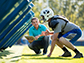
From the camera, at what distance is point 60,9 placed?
122 feet

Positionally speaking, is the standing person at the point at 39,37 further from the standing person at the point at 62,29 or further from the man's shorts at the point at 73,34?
the man's shorts at the point at 73,34

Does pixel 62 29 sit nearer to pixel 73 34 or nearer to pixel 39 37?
pixel 73 34

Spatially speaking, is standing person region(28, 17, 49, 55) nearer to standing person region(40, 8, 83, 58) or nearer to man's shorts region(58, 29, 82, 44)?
standing person region(40, 8, 83, 58)

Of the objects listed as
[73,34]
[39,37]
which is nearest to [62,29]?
[73,34]

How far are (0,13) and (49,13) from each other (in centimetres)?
153

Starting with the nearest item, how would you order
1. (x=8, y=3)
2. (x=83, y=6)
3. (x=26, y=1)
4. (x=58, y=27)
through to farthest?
(x=8, y=3) → (x=26, y=1) → (x=58, y=27) → (x=83, y=6)

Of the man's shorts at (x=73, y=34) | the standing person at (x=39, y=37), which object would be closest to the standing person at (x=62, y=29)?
the man's shorts at (x=73, y=34)

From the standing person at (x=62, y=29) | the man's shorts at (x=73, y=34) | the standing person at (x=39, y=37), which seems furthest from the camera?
the standing person at (x=39, y=37)

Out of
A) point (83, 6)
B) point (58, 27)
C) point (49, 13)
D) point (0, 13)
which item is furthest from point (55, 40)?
point (83, 6)

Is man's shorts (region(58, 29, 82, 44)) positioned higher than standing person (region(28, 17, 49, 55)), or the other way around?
standing person (region(28, 17, 49, 55))

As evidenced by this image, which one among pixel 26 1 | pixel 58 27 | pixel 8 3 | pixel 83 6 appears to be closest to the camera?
pixel 8 3

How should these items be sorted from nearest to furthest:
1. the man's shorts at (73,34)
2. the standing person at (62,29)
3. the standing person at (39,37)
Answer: the standing person at (62,29), the man's shorts at (73,34), the standing person at (39,37)

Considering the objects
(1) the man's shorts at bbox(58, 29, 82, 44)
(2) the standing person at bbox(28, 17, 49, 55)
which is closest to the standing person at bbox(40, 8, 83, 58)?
(1) the man's shorts at bbox(58, 29, 82, 44)

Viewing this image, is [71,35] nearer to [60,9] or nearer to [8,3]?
[8,3]
